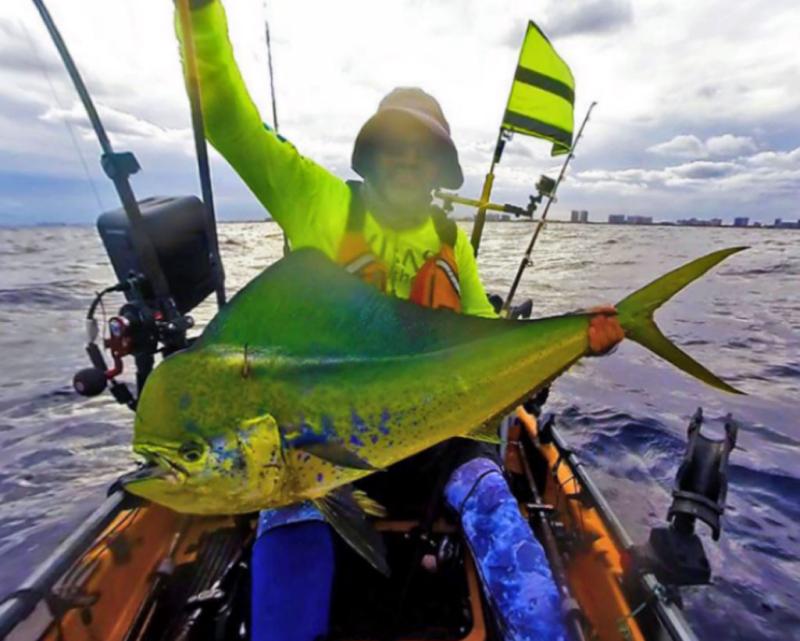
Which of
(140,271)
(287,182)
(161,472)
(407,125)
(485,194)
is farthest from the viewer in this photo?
(485,194)

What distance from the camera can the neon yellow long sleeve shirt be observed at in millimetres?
2455

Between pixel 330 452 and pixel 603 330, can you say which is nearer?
pixel 330 452

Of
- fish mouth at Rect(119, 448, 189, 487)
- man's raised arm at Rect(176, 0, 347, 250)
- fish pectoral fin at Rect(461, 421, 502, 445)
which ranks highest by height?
man's raised arm at Rect(176, 0, 347, 250)

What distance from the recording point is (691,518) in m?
3.20

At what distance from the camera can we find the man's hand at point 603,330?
6.90ft

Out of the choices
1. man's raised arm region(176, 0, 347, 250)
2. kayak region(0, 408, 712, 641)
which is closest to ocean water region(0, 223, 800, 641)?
man's raised arm region(176, 0, 347, 250)

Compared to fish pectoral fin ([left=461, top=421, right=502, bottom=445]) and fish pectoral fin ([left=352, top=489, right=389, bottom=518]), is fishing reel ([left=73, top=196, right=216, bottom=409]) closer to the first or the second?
fish pectoral fin ([left=352, top=489, right=389, bottom=518])

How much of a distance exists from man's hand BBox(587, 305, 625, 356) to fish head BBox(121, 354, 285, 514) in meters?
1.26

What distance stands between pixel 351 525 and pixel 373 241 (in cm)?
202

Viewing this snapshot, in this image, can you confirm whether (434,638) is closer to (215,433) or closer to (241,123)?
(215,433)

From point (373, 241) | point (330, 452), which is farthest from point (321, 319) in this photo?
point (373, 241)

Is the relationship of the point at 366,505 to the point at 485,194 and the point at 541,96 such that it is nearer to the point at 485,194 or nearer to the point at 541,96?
the point at 485,194

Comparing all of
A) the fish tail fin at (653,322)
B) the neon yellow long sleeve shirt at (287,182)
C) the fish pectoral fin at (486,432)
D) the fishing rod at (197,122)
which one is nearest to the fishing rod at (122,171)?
the fishing rod at (197,122)

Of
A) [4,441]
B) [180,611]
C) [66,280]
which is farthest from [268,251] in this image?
[180,611]
